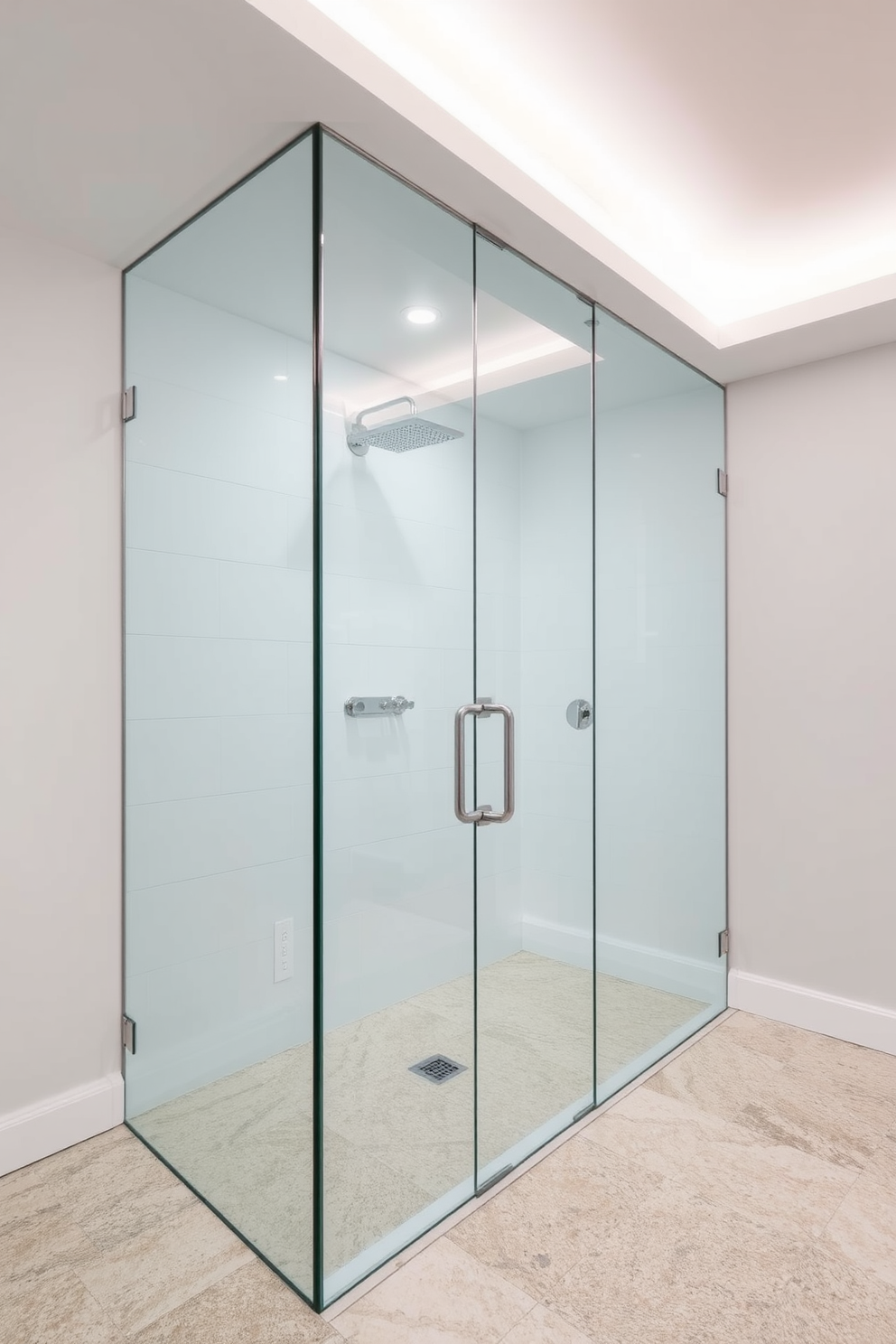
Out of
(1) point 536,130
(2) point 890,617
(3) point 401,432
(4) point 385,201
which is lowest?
(2) point 890,617

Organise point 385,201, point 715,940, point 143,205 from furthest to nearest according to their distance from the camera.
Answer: point 715,940 < point 143,205 < point 385,201

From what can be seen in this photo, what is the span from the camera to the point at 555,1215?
6.31ft

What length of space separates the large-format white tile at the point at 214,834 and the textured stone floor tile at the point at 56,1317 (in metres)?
0.85

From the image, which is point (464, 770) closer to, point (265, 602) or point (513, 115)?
point (265, 602)

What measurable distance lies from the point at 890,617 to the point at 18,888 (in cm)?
275

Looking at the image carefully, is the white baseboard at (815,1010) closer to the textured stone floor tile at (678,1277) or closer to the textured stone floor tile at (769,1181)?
the textured stone floor tile at (769,1181)

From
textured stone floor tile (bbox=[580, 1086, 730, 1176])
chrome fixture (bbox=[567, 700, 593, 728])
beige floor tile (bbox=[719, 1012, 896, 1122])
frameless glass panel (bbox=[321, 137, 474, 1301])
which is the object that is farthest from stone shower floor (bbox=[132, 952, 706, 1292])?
beige floor tile (bbox=[719, 1012, 896, 1122])

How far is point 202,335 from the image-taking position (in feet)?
6.64

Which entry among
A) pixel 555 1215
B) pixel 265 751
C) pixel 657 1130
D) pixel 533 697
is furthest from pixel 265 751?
pixel 657 1130

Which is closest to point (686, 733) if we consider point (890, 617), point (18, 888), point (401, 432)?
point (890, 617)

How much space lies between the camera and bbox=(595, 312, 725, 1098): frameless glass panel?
2469 mm

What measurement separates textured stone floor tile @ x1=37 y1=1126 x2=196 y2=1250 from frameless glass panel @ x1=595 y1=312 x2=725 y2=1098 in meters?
1.22

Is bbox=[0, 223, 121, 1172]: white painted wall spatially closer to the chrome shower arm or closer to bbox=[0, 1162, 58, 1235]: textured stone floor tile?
bbox=[0, 1162, 58, 1235]: textured stone floor tile

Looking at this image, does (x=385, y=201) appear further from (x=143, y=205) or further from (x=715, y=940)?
(x=715, y=940)
